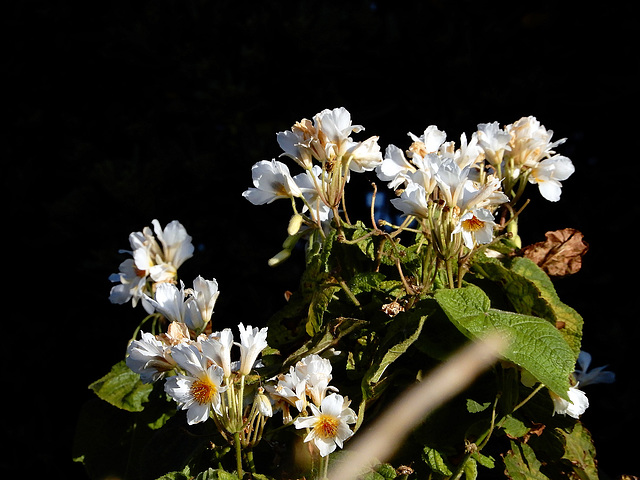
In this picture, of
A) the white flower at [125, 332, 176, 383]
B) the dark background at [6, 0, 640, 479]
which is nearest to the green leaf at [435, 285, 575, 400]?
the white flower at [125, 332, 176, 383]

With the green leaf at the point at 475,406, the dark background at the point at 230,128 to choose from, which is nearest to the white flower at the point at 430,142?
the green leaf at the point at 475,406

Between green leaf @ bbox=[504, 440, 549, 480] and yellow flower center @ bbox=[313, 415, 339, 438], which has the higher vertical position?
yellow flower center @ bbox=[313, 415, 339, 438]

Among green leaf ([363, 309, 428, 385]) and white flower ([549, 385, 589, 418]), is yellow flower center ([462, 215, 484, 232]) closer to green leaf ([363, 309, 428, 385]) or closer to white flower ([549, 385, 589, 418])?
green leaf ([363, 309, 428, 385])

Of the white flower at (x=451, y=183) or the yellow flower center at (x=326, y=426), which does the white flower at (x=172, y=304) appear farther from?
the white flower at (x=451, y=183)

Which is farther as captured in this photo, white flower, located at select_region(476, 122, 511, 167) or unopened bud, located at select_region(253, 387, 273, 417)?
white flower, located at select_region(476, 122, 511, 167)

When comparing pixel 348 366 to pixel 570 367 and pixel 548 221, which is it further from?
pixel 548 221

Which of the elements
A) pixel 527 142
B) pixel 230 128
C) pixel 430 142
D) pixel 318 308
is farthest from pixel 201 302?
pixel 230 128
